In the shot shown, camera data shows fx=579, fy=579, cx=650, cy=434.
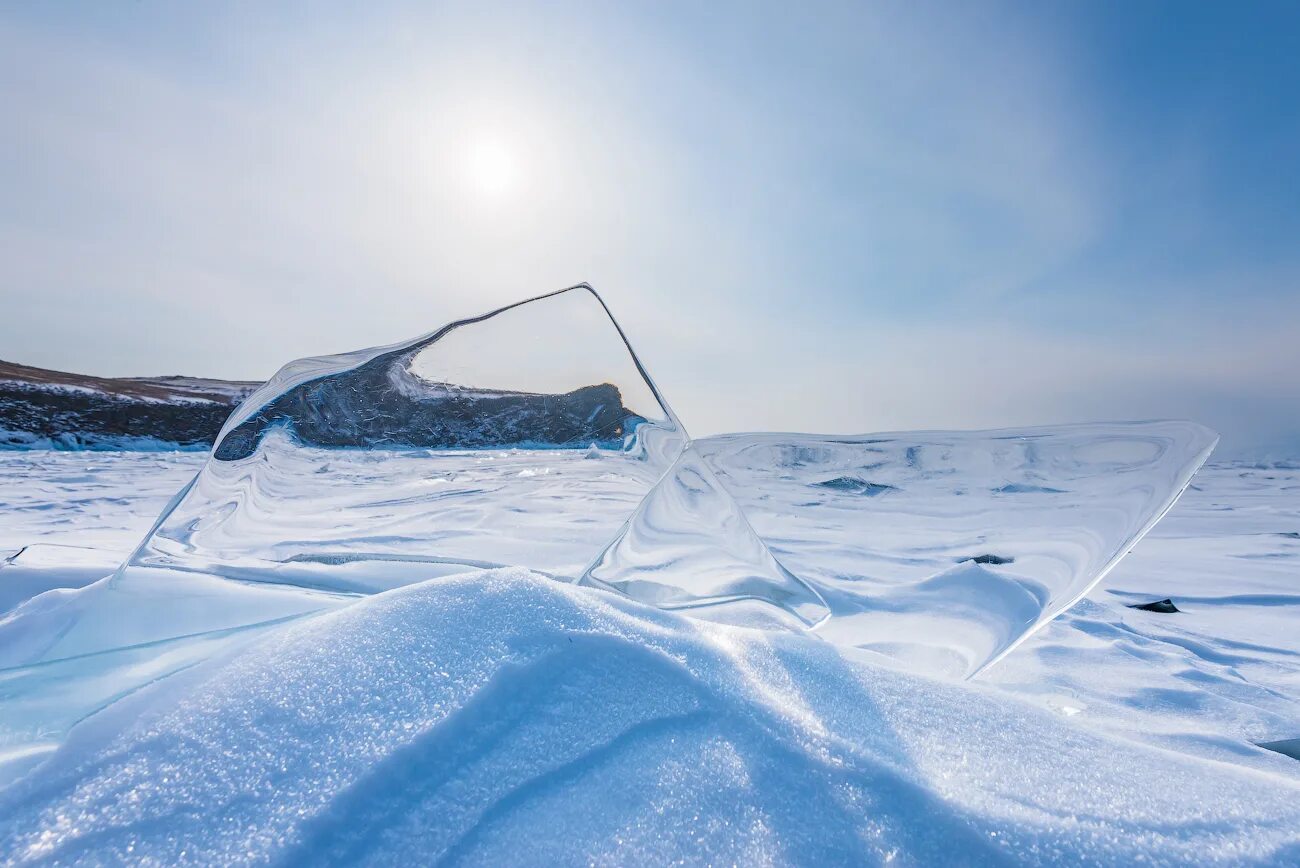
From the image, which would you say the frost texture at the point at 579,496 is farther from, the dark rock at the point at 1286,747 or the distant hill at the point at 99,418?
the distant hill at the point at 99,418

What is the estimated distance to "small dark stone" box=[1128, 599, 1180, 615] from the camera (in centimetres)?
207

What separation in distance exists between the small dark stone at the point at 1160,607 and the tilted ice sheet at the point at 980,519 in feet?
3.01

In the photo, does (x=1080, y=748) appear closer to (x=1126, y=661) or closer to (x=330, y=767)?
(x=330, y=767)

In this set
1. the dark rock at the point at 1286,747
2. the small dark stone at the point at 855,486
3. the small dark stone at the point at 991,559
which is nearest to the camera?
the dark rock at the point at 1286,747

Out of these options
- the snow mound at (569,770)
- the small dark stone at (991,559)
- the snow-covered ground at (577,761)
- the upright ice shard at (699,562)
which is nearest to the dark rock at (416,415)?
the upright ice shard at (699,562)

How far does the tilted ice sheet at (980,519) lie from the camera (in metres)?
1.36

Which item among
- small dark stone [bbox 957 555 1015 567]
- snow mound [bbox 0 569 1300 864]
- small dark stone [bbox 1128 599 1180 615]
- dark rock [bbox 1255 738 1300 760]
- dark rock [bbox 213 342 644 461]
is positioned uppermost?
dark rock [bbox 213 342 644 461]

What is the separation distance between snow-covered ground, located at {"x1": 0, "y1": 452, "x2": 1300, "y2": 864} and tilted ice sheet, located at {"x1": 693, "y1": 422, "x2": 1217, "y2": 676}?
525 millimetres

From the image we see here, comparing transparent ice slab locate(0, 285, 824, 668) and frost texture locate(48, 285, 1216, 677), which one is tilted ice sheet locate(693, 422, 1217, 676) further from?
transparent ice slab locate(0, 285, 824, 668)

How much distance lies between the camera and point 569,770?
49 cm

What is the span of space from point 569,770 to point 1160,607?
8.28ft

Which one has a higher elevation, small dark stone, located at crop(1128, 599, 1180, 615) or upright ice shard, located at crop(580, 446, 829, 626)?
upright ice shard, located at crop(580, 446, 829, 626)

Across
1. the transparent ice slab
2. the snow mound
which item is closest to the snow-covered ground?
the snow mound

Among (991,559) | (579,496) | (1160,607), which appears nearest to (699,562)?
(579,496)
